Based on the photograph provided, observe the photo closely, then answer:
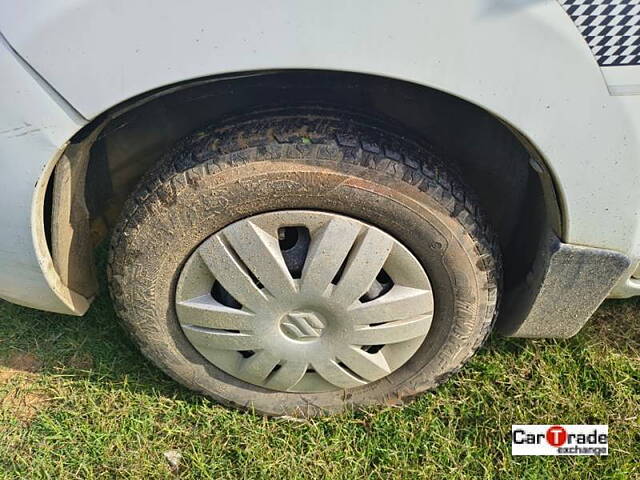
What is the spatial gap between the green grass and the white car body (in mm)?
934

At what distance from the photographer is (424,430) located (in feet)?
6.65

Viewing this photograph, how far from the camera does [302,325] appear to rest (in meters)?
1.75

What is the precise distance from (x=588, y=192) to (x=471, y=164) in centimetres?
42

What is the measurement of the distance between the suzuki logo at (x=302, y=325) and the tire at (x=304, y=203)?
0.31 metres

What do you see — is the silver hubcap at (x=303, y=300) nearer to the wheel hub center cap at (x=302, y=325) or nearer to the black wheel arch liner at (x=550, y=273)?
the wheel hub center cap at (x=302, y=325)

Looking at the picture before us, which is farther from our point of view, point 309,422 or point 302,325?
point 309,422

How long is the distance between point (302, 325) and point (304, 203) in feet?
1.23

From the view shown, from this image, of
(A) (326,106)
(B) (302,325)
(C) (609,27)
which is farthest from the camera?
(B) (302,325)

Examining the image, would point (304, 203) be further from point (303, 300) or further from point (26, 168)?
point (26, 168)

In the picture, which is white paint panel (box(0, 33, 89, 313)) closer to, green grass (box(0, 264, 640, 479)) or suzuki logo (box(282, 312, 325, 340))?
green grass (box(0, 264, 640, 479))

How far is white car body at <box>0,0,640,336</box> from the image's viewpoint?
126 centimetres

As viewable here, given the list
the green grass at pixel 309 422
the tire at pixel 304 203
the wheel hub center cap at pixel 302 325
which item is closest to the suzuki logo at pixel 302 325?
the wheel hub center cap at pixel 302 325

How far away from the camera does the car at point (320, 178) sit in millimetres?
1280

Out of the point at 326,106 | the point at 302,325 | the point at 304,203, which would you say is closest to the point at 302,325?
the point at 302,325
